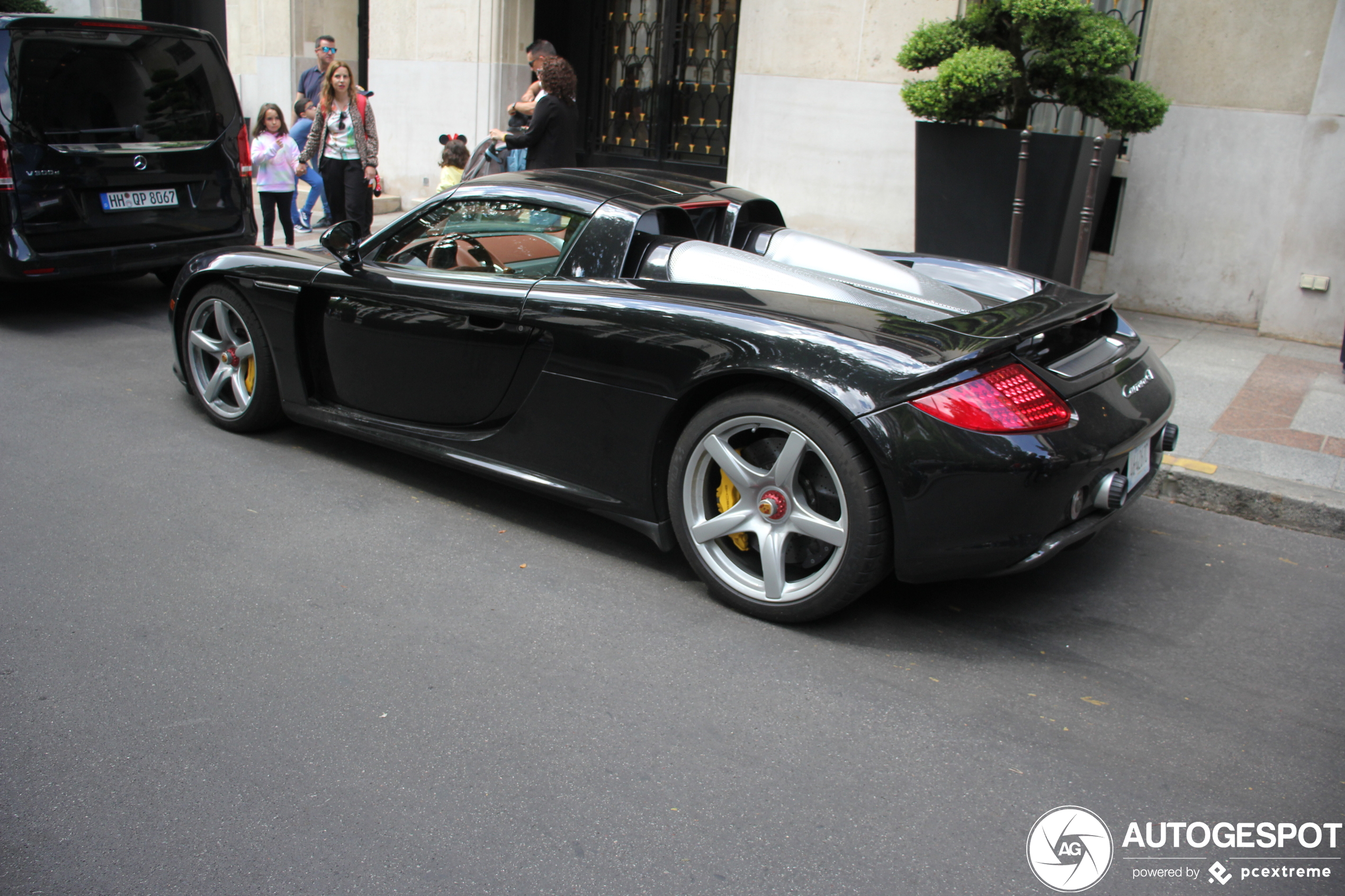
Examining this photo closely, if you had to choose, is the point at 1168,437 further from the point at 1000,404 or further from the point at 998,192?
the point at 998,192

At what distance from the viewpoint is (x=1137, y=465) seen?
354 centimetres

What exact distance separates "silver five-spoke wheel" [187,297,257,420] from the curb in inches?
163

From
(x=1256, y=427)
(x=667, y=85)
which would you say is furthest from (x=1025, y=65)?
(x=667, y=85)

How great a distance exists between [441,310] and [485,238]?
1.24ft

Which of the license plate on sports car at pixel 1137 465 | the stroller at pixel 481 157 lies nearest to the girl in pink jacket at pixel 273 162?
the stroller at pixel 481 157

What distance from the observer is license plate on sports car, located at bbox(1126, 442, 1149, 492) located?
346cm

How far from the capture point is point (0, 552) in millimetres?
3699

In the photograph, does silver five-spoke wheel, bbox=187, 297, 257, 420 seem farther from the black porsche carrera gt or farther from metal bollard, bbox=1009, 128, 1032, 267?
metal bollard, bbox=1009, 128, 1032, 267

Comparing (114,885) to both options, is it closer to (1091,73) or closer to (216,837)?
(216,837)

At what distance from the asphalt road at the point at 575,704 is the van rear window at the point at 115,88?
11.0 ft

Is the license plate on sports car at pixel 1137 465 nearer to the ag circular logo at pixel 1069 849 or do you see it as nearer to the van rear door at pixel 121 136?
the ag circular logo at pixel 1069 849

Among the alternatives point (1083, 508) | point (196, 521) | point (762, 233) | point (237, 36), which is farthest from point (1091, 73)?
point (237, 36)

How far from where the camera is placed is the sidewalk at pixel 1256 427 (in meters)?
4.62

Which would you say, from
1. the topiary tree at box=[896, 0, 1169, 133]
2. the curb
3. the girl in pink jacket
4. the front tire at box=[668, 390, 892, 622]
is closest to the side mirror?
the front tire at box=[668, 390, 892, 622]
